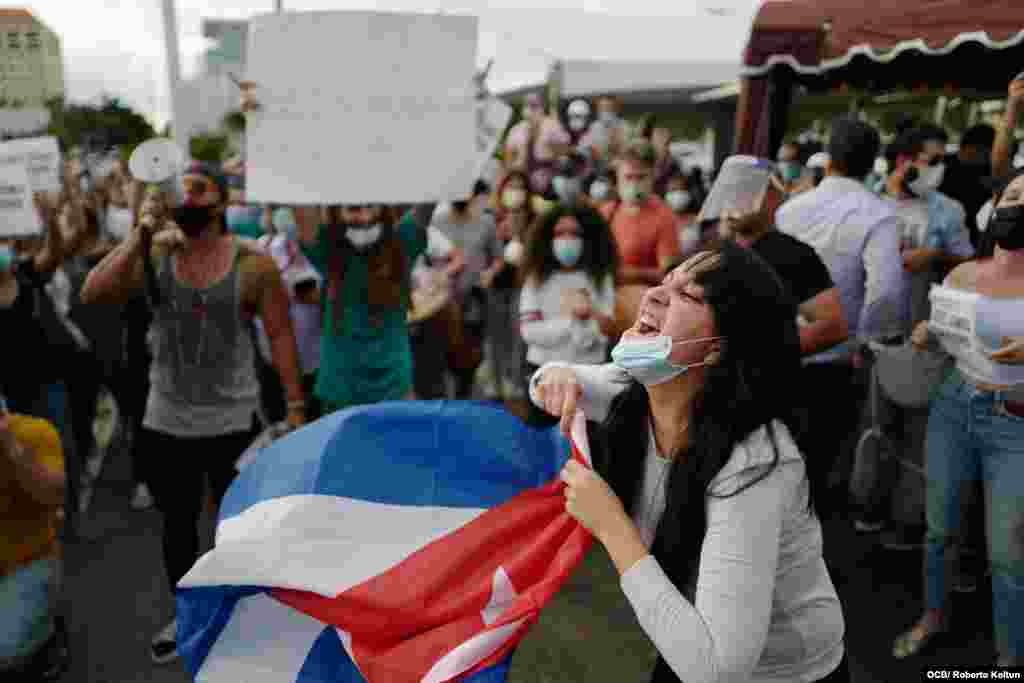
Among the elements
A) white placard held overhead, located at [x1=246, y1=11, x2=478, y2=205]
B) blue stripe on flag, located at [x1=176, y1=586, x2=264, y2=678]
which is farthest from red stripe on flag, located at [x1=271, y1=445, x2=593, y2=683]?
white placard held overhead, located at [x1=246, y1=11, x2=478, y2=205]

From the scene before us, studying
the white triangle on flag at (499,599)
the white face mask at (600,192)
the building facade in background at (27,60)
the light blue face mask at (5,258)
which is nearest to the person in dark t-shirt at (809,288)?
the white triangle on flag at (499,599)

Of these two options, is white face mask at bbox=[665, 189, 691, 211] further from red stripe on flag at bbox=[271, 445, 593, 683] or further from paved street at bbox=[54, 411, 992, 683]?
red stripe on flag at bbox=[271, 445, 593, 683]

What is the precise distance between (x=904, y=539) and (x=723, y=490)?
10.4ft

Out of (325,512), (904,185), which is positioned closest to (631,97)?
(904,185)

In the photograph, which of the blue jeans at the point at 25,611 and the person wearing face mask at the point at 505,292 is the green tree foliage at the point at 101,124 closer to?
the person wearing face mask at the point at 505,292

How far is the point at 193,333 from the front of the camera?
3.31m

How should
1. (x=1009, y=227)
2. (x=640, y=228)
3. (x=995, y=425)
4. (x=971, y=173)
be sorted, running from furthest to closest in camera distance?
(x=971, y=173) < (x=640, y=228) < (x=995, y=425) < (x=1009, y=227)

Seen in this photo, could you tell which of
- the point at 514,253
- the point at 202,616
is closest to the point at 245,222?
the point at 514,253

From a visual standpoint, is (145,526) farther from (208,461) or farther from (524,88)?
(524,88)

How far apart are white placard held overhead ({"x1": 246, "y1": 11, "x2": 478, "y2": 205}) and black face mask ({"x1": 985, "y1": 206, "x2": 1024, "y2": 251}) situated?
204 cm

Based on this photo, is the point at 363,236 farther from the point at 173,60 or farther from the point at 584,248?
the point at 173,60

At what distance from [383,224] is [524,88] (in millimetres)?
14486

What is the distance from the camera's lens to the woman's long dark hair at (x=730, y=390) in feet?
5.29

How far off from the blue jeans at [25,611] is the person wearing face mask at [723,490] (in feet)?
7.82
